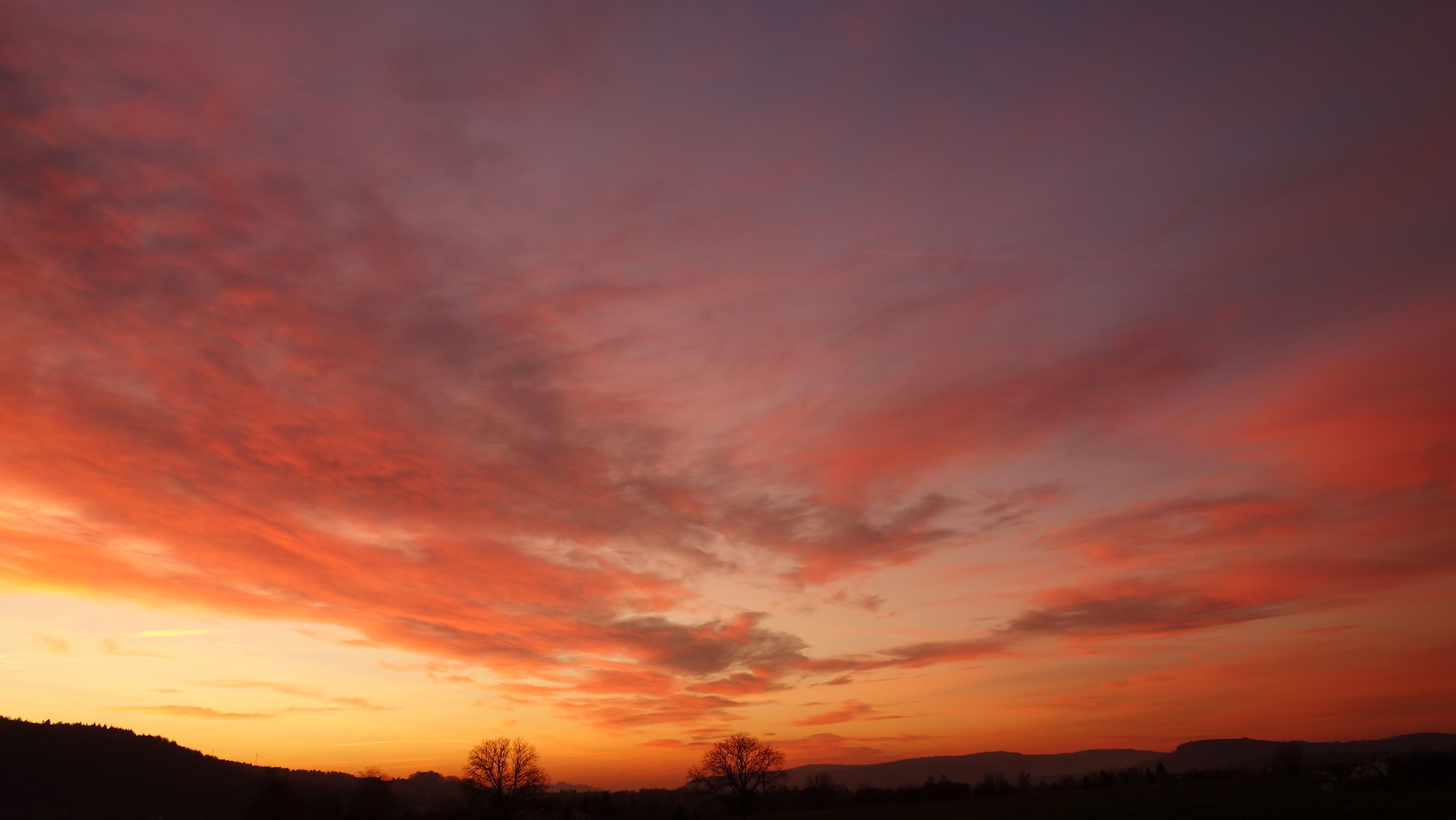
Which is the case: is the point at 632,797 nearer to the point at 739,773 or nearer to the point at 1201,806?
the point at 739,773

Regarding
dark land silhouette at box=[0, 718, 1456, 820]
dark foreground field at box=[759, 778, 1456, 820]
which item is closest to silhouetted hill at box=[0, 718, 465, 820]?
dark land silhouette at box=[0, 718, 1456, 820]

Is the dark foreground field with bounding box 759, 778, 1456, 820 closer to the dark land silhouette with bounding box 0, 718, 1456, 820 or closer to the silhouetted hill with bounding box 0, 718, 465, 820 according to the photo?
Answer: the dark land silhouette with bounding box 0, 718, 1456, 820

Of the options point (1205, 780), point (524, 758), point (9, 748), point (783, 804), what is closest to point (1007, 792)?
point (1205, 780)

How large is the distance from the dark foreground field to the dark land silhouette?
51cm

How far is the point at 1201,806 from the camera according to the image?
60719 millimetres

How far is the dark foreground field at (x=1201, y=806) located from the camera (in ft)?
156

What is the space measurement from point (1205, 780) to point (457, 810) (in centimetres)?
14599

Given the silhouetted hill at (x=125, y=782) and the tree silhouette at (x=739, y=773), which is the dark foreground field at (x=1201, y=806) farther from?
the silhouetted hill at (x=125, y=782)

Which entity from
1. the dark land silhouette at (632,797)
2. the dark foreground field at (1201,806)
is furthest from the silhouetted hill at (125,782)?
the dark foreground field at (1201,806)

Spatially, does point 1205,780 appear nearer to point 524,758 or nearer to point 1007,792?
point 1007,792

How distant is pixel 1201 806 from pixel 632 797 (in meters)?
172

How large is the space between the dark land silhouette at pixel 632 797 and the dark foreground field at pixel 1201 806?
51 cm

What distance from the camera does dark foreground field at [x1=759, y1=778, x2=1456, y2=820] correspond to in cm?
4753

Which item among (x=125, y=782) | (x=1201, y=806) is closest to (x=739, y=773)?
(x=1201, y=806)
